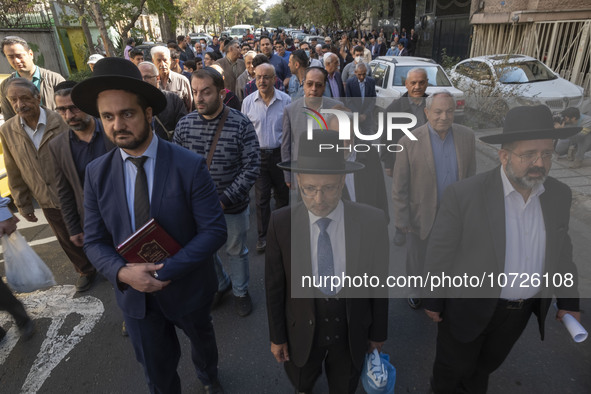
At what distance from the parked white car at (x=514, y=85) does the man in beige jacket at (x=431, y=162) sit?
693 centimetres

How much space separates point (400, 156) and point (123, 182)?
2.36 m

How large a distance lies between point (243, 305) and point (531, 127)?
9.27 ft

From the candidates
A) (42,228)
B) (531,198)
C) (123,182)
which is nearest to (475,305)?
(531,198)

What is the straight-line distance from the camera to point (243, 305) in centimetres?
364

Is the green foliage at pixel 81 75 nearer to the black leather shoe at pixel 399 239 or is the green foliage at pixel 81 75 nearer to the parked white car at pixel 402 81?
the parked white car at pixel 402 81

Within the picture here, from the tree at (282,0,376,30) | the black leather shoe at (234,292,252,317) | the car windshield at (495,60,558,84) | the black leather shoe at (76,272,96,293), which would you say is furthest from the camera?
the tree at (282,0,376,30)

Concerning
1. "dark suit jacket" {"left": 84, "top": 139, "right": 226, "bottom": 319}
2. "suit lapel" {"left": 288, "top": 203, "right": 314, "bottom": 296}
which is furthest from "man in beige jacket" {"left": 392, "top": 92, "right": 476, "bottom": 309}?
"dark suit jacket" {"left": 84, "top": 139, "right": 226, "bottom": 319}

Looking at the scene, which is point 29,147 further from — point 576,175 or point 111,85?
point 576,175

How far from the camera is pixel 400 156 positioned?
3408mm

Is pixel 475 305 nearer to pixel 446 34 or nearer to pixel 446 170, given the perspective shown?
pixel 446 170

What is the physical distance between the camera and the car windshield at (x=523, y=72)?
9.56m

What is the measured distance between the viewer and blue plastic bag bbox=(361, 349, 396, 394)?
2032 mm

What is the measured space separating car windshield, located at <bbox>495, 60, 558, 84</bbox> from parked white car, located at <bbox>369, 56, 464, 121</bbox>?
1.54 metres

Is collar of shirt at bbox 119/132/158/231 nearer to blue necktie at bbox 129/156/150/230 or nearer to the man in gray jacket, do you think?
blue necktie at bbox 129/156/150/230
